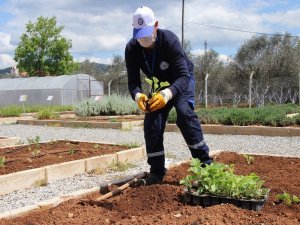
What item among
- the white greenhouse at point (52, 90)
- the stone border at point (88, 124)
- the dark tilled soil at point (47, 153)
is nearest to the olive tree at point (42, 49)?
the white greenhouse at point (52, 90)

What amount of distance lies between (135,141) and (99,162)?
297cm

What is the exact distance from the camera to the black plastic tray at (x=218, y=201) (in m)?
2.94

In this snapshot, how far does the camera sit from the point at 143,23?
11.7 ft

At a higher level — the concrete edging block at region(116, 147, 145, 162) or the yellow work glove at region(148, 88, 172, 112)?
the yellow work glove at region(148, 88, 172, 112)

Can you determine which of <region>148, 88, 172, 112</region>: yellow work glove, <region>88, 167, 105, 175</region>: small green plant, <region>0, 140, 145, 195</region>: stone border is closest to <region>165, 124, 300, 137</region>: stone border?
<region>0, 140, 145, 195</region>: stone border

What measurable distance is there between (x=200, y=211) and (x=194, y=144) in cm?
104

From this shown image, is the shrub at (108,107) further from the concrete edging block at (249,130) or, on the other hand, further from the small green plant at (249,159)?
the small green plant at (249,159)

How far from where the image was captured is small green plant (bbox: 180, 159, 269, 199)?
2.98 metres

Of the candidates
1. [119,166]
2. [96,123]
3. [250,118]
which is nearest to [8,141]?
[119,166]

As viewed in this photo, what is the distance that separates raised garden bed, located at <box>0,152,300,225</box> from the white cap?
127 cm

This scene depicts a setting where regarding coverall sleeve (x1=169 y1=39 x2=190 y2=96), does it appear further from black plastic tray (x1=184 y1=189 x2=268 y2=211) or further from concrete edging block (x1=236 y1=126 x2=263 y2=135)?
concrete edging block (x1=236 y1=126 x2=263 y2=135)

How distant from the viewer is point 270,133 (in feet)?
31.6

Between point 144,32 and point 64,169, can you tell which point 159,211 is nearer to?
point 144,32

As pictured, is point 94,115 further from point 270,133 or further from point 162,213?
point 162,213
